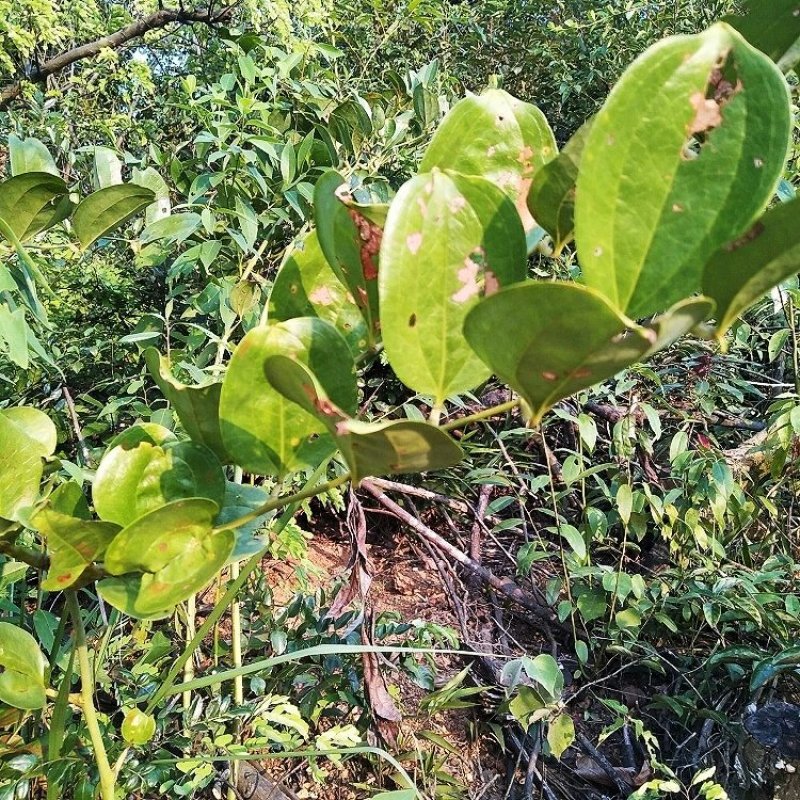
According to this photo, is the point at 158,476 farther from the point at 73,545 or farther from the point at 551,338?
the point at 551,338

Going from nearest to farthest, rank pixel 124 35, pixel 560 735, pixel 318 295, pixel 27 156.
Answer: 1. pixel 318 295
2. pixel 27 156
3. pixel 560 735
4. pixel 124 35

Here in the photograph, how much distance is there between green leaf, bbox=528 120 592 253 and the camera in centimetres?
22

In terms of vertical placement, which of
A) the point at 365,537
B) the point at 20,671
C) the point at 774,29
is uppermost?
the point at 774,29

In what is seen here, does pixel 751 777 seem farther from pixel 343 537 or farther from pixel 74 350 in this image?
pixel 74 350

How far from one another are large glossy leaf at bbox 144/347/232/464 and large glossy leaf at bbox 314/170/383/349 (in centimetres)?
6

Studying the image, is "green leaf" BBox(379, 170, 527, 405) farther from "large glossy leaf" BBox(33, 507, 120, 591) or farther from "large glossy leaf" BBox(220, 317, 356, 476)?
"large glossy leaf" BBox(33, 507, 120, 591)

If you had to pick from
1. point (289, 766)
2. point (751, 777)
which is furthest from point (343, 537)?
point (751, 777)

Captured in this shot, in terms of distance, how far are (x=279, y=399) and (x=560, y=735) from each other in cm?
80

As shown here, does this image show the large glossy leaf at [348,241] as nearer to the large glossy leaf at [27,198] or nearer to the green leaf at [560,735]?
the large glossy leaf at [27,198]

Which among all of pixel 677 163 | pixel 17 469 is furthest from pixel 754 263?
pixel 17 469

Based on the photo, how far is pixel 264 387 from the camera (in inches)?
8.8

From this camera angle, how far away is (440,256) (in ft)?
0.65

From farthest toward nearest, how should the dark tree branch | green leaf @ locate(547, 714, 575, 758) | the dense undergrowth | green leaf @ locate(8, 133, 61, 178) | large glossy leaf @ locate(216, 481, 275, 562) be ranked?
the dark tree branch, green leaf @ locate(547, 714, 575, 758), the dense undergrowth, green leaf @ locate(8, 133, 61, 178), large glossy leaf @ locate(216, 481, 275, 562)

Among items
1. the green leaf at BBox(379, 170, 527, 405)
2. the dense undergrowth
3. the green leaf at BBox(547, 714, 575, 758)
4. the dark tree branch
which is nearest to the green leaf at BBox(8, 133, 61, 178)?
the dense undergrowth
